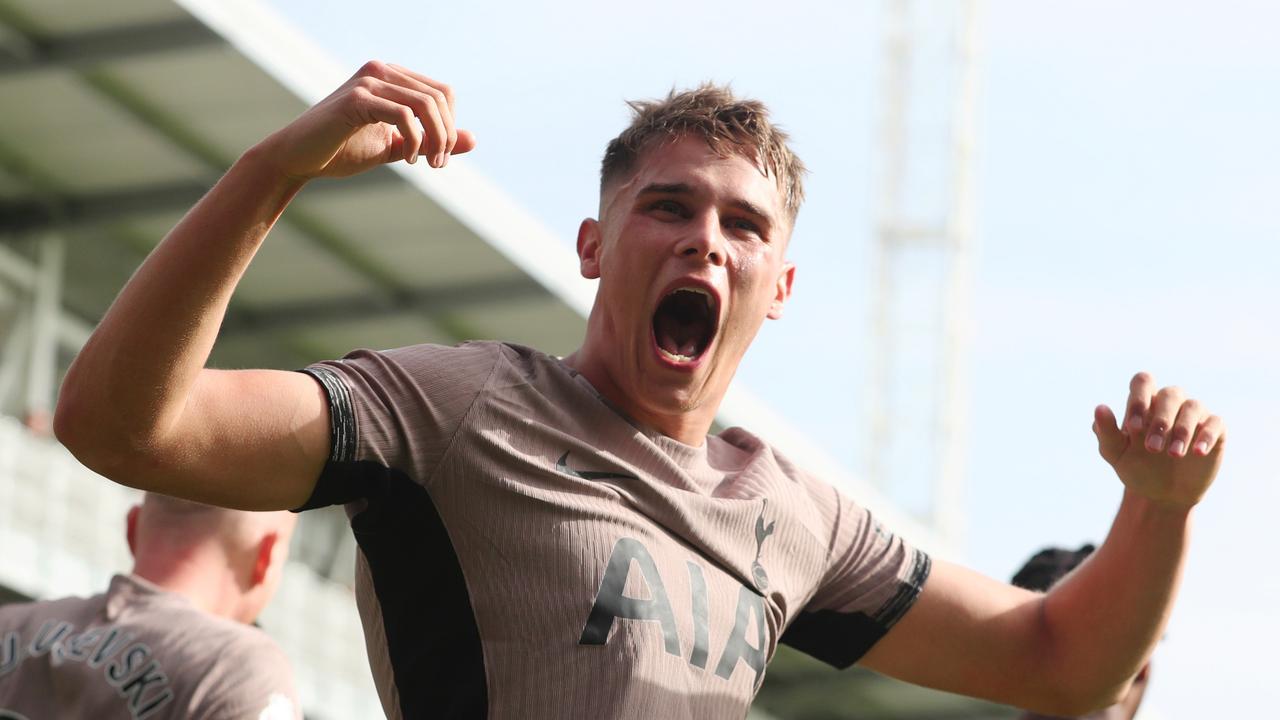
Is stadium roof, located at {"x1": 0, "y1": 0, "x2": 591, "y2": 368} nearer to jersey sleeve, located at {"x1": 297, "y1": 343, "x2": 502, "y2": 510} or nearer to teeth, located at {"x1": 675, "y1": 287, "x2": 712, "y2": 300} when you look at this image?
teeth, located at {"x1": 675, "y1": 287, "x2": 712, "y2": 300}

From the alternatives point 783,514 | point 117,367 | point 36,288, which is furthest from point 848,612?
point 36,288

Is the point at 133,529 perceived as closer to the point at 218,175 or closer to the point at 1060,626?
the point at 1060,626

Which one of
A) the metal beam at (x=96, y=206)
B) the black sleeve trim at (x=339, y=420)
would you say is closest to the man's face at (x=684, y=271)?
the black sleeve trim at (x=339, y=420)

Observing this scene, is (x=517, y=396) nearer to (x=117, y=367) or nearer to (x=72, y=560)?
(x=117, y=367)

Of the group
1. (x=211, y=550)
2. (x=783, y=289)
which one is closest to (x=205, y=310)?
(x=783, y=289)

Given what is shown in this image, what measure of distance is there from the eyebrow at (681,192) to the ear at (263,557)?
1945mm

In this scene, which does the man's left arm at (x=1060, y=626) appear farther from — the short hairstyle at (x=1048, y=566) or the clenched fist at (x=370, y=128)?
the clenched fist at (x=370, y=128)

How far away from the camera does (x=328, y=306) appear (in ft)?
58.7

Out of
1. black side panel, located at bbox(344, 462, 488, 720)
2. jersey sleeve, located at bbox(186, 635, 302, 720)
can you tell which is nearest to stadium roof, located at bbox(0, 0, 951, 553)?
jersey sleeve, located at bbox(186, 635, 302, 720)

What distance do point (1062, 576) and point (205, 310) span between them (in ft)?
8.23

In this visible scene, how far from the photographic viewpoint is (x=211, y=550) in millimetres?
5102

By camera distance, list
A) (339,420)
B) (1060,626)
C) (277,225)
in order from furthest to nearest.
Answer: (277,225) → (1060,626) → (339,420)

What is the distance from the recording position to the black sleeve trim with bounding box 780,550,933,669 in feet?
12.8

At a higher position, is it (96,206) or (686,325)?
(686,325)
